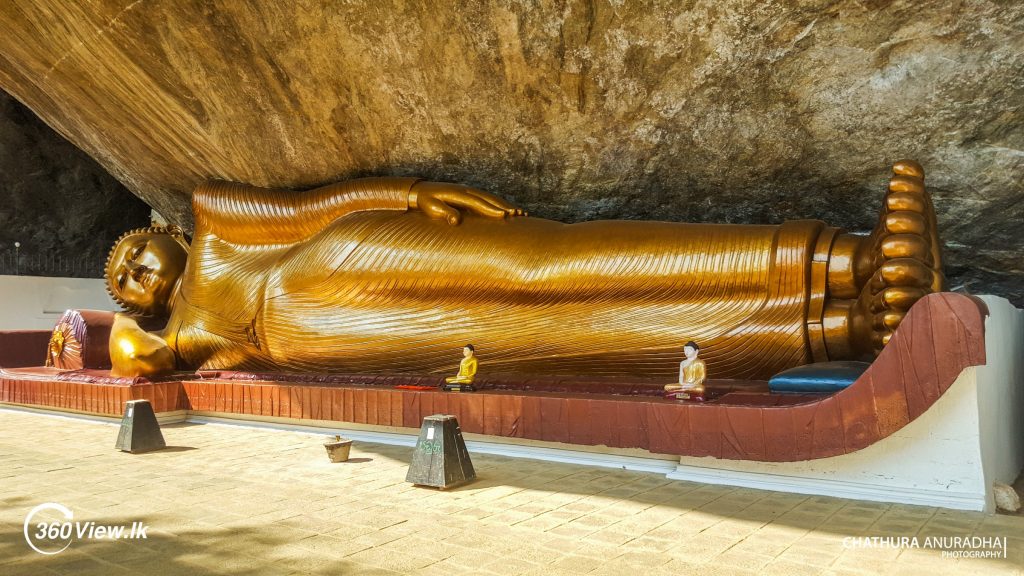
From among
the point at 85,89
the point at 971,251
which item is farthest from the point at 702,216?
the point at 85,89

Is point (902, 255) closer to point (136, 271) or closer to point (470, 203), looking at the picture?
point (470, 203)

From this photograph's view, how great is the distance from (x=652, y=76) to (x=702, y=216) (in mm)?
1060

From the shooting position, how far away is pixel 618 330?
380 cm

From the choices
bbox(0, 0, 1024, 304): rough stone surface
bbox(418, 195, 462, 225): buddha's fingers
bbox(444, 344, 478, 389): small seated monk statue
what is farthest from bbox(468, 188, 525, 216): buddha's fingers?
bbox(444, 344, 478, 389): small seated monk statue

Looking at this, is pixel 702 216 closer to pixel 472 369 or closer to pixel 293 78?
pixel 472 369

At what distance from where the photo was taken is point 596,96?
399cm

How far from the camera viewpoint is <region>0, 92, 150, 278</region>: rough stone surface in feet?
28.5

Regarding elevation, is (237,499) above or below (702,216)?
below

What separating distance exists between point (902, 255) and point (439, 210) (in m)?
2.51

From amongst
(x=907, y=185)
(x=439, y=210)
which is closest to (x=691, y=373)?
(x=907, y=185)

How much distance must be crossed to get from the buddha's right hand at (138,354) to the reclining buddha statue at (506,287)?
0.01m

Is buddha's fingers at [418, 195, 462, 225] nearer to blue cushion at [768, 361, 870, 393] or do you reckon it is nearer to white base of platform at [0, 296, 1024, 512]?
white base of platform at [0, 296, 1024, 512]

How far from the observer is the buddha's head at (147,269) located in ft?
18.8

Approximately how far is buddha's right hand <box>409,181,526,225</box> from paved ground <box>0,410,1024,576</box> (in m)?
1.56
